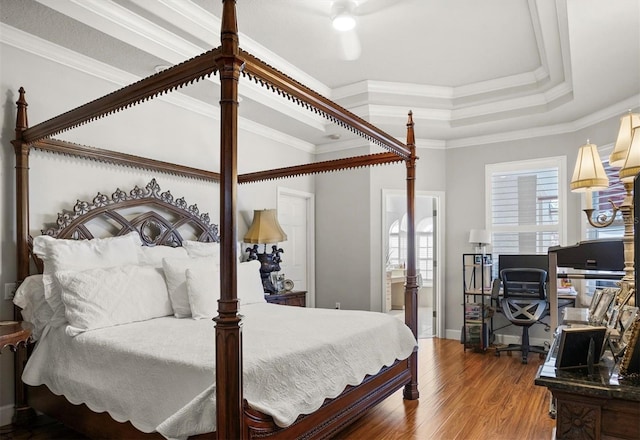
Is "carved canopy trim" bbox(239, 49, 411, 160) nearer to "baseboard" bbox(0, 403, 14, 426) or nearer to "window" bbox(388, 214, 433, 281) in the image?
"baseboard" bbox(0, 403, 14, 426)

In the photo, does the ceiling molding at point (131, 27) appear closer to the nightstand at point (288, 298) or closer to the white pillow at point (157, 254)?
the white pillow at point (157, 254)

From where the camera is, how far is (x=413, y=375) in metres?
3.45

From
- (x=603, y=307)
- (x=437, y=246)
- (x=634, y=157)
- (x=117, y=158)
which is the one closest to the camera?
(x=634, y=157)

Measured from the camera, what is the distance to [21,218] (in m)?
2.87

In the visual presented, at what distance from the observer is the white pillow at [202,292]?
3.06m

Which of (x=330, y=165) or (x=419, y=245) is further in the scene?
(x=419, y=245)

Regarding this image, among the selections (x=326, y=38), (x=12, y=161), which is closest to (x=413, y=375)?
(x=326, y=38)

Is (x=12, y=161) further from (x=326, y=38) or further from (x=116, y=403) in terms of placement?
(x=326, y=38)

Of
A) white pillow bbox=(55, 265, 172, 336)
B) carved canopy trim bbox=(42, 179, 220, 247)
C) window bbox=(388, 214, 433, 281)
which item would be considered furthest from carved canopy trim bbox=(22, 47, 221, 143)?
window bbox=(388, 214, 433, 281)

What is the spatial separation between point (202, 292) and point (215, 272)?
0.72 ft

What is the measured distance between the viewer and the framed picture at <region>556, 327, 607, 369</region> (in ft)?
4.06

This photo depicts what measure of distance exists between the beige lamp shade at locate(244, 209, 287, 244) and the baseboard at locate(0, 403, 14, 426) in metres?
2.48

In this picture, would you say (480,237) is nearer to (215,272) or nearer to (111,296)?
(215,272)

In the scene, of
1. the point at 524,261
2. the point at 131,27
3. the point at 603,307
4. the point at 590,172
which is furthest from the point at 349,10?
the point at 524,261
